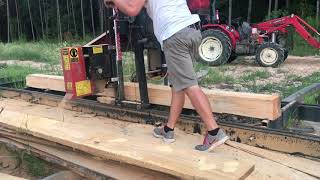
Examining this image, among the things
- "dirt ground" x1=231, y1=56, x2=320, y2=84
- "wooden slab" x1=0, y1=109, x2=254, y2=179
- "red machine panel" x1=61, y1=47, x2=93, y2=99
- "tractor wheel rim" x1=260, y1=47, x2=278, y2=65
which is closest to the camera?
"wooden slab" x1=0, y1=109, x2=254, y2=179

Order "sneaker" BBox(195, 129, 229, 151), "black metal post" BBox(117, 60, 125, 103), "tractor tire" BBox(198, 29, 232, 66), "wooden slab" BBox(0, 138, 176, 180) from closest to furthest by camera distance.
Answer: "wooden slab" BBox(0, 138, 176, 180) < "sneaker" BBox(195, 129, 229, 151) < "black metal post" BBox(117, 60, 125, 103) < "tractor tire" BBox(198, 29, 232, 66)

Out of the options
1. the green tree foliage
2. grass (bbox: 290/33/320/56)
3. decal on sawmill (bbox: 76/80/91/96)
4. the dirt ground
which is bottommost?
the dirt ground

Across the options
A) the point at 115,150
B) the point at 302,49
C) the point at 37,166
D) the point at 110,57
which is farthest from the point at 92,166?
the point at 302,49

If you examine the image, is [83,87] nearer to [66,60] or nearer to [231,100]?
[66,60]

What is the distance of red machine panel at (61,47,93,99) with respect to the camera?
4801 millimetres

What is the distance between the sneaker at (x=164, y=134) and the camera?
392 centimetres

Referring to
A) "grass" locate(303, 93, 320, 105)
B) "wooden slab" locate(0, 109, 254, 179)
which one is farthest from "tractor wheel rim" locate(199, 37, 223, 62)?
"wooden slab" locate(0, 109, 254, 179)

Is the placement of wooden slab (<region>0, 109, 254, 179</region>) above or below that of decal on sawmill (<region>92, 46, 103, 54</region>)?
below

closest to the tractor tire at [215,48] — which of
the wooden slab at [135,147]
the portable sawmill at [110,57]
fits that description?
the portable sawmill at [110,57]

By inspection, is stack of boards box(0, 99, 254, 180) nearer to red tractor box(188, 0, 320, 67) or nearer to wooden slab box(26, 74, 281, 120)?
wooden slab box(26, 74, 281, 120)

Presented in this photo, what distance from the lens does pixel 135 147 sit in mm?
3582

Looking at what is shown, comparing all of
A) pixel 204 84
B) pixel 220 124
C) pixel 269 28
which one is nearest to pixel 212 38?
pixel 269 28

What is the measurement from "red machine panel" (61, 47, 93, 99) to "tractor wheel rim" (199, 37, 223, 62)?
6171 mm

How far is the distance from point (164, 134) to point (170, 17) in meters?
1.02
